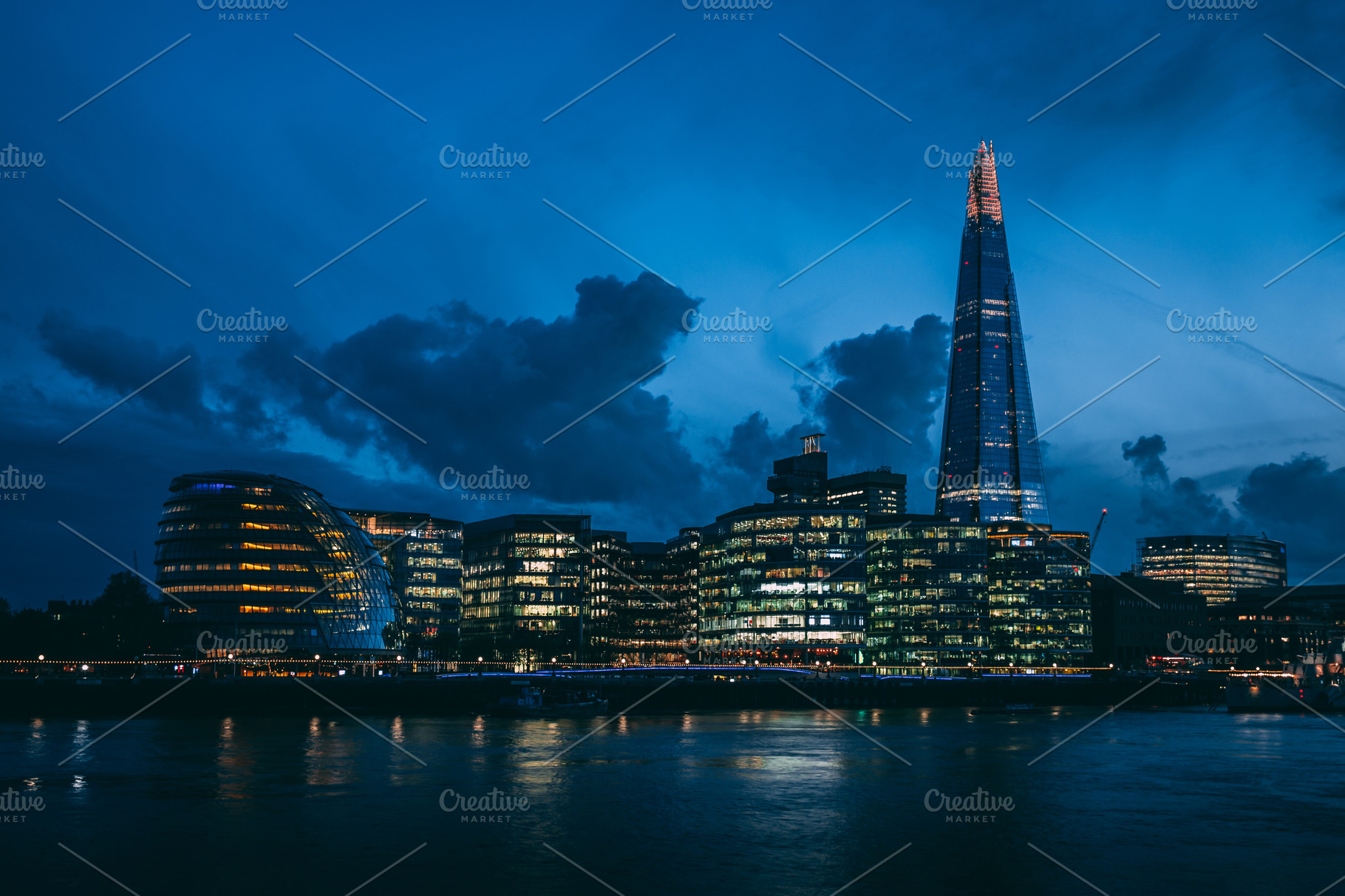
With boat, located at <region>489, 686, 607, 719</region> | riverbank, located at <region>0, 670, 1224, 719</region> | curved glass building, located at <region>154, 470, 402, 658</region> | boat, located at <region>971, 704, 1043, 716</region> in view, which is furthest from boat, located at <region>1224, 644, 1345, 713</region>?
curved glass building, located at <region>154, 470, 402, 658</region>

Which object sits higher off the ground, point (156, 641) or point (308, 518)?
point (308, 518)

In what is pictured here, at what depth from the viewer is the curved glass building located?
178m

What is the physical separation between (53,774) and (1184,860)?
200 ft

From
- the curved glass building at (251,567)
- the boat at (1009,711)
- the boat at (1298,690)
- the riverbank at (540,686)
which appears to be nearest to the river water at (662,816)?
the riverbank at (540,686)

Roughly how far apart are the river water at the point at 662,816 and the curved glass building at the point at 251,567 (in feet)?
253

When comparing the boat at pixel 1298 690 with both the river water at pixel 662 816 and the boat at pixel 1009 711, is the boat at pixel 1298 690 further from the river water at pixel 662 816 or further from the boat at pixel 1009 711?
the river water at pixel 662 816

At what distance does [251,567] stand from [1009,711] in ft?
362

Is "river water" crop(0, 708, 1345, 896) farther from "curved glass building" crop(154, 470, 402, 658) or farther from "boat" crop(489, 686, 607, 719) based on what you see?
"curved glass building" crop(154, 470, 402, 658)

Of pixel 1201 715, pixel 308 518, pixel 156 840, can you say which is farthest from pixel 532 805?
pixel 308 518

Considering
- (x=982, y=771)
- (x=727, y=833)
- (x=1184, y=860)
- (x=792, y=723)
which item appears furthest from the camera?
(x=792, y=723)

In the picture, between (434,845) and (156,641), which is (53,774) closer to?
(434,845)

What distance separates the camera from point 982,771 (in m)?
76.9

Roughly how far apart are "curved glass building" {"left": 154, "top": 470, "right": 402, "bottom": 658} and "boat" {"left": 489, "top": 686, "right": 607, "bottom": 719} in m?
46.8

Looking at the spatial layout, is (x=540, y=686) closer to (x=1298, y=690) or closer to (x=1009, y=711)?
(x=1009, y=711)
